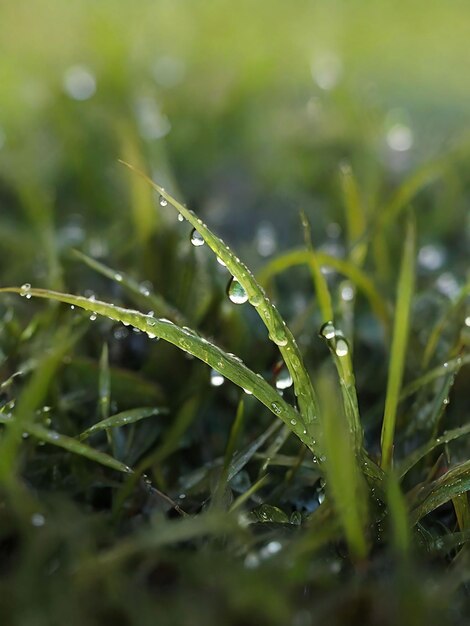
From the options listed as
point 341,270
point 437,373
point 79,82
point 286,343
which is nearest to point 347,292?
point 341,270

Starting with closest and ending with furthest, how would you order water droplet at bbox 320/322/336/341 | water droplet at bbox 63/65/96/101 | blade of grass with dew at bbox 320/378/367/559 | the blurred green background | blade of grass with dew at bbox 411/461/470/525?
blade of grass with dew at bbox 320/378/367/559 → blade of grass with dew at bbox 411/461/470/525 → water droplet at bbox 320/322/336/341 → the blurred green background → water droplet at bbox 63/65/96/101

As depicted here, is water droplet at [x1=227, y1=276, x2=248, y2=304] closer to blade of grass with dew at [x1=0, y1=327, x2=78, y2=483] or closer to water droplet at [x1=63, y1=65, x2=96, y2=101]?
blade of grass with dew at [x1=0, y1=327, x2=78, y2=483]

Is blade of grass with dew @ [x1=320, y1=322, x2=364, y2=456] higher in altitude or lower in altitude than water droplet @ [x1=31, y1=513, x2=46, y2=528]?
higher

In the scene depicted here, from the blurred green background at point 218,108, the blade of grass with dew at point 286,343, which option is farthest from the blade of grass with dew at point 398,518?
the blurred green background at point 218,108

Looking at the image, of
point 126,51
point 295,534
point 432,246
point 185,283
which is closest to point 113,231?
point 185,283

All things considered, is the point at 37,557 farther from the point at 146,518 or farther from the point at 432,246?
the point at 432,246

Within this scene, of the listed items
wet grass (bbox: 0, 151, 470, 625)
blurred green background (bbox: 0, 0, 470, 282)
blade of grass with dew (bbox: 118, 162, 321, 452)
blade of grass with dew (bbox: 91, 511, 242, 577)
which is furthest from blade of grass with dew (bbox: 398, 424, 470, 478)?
blurred green background (bbox: 0, 0, 470, 282)

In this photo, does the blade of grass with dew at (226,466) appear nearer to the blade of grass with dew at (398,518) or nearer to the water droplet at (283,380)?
the water droplet at (283,380)
